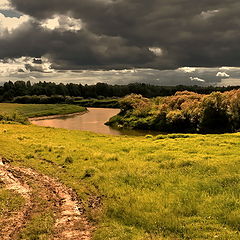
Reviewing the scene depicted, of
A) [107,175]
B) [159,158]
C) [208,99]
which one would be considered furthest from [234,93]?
[107,175]

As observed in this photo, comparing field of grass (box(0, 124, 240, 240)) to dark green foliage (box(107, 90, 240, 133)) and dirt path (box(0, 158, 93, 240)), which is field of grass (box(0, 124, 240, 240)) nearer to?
dirt path (box(0, 158, 93, 240))

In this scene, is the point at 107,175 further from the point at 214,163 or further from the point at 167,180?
the point at 214,163

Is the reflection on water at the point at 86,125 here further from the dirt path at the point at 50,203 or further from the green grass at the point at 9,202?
the green grass at the point at 9,202

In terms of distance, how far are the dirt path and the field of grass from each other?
57cm

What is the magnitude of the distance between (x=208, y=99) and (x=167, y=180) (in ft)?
165

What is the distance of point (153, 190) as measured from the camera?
14.9 metres

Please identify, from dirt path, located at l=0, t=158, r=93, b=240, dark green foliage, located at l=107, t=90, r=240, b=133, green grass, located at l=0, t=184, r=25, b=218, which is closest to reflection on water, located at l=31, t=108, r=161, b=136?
dark green foliage, located at l=107, t=90, r=240, b=133

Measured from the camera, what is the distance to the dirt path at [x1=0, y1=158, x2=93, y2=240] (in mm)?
10844

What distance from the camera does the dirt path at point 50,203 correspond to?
35.6 feet

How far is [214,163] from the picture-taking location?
1847cm

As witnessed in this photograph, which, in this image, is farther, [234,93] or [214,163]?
[234,93]

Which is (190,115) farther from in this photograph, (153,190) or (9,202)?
(9,202)

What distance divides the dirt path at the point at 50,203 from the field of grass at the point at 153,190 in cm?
57

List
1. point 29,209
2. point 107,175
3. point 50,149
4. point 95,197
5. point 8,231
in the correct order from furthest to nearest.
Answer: point 50,149
point 107,175
point 95,197
point 29,209
point 8,231
